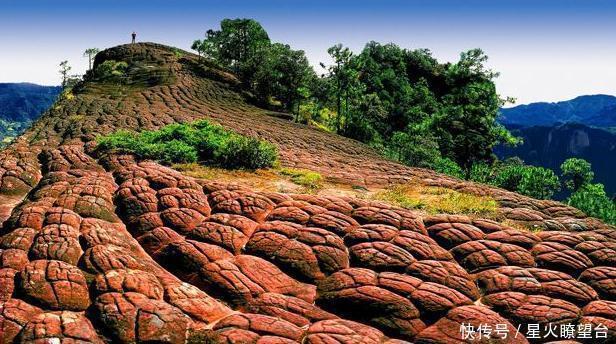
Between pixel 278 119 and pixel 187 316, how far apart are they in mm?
29474

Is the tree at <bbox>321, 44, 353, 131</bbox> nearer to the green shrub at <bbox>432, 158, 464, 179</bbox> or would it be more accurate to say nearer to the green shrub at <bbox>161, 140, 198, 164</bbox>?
the green shrub at <bbox>432, 158, 464, 179</bbox>

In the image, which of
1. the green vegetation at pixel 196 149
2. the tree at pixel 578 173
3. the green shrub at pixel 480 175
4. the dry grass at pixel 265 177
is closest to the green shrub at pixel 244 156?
the green vegetation at pixel 196 149

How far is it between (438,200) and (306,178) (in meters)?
4.81

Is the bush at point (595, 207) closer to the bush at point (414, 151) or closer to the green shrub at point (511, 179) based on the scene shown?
the green shrub at point (511, 179)

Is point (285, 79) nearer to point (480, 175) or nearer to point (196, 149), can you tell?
point (480, 175)

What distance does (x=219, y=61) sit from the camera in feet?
203

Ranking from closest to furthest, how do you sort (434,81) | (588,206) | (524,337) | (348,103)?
(524,337) → (588,206) → (348,103) → (434,81)

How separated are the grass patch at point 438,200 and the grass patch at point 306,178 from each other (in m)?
2.13

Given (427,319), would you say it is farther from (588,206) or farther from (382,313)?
(588,206)

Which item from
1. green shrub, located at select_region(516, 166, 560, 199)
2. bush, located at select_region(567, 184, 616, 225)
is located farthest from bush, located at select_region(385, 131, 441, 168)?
bush, located at select_region(567, 184, 616, 225)

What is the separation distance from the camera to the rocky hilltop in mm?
8180

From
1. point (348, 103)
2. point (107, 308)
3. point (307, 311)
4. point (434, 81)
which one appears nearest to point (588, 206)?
point (348, 103)

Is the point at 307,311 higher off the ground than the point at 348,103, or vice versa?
the point at 348,103

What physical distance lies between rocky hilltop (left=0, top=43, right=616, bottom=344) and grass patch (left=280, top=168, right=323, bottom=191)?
9.03 feet
